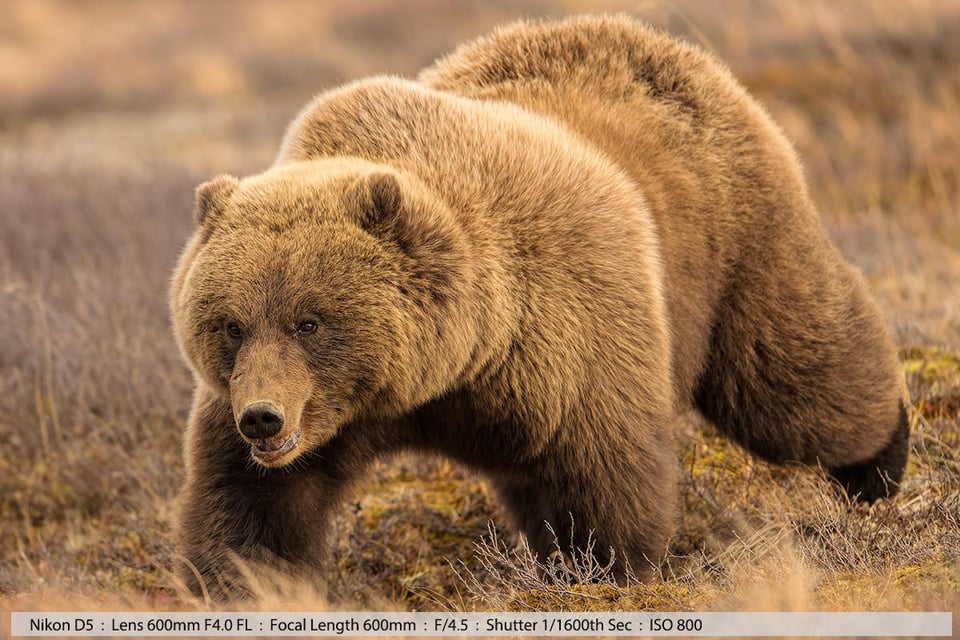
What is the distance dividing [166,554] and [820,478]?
2673mm

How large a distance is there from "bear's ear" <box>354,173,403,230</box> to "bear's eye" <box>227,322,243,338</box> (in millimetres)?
462

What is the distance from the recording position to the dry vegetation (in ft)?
12.5

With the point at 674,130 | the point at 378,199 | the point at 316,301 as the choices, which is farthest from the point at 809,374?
the point at 316,301

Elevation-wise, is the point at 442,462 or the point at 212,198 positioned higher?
the point at 212,198

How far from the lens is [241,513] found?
3879 millimetres

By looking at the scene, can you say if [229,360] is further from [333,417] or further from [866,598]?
[866,598]

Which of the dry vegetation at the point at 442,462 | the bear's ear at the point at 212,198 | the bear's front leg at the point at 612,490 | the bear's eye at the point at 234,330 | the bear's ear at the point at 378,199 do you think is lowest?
the dry vegetation at the point at 442,462

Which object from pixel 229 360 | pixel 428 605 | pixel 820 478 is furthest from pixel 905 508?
pixel 229 360

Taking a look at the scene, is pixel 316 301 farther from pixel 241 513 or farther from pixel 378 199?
pixel 241 513

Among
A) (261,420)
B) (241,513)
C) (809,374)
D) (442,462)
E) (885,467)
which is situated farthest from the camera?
(442,462)

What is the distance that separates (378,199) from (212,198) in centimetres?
59

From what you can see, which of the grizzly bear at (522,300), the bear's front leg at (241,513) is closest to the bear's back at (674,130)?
the grizzly bear at (522,300)

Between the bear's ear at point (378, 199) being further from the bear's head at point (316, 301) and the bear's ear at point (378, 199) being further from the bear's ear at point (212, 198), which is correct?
the bear's ear at point (212, 198)

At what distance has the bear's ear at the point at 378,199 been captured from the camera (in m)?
3.52
